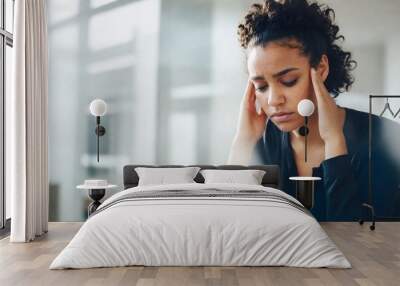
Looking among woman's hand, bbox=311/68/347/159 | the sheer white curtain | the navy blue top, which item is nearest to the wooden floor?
the sheer white curtain

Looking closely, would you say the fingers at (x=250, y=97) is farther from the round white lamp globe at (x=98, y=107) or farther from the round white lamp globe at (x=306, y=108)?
the round white lamp globe at (x=98, y=107)

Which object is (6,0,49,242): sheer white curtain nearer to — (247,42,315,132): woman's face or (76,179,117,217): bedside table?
(76,179,117,217): bedside table

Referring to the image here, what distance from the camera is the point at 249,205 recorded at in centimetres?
502

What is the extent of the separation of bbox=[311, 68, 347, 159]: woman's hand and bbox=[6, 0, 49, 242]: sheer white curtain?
3.39m

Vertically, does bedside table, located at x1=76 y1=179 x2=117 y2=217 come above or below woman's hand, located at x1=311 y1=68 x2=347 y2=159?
below

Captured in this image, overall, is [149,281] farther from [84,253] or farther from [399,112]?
[399,112]

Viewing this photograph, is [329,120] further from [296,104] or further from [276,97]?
[276,97]

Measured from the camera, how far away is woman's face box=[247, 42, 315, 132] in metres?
7.48

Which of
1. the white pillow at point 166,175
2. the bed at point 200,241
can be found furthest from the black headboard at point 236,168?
the bed at point 200,241

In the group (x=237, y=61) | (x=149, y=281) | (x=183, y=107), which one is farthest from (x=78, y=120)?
(x=149, y=281)

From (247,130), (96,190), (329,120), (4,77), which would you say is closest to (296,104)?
(329,120)

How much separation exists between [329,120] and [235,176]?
153 centimetres

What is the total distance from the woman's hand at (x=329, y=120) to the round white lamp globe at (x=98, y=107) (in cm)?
266

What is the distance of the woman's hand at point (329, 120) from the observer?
24.7 feet
